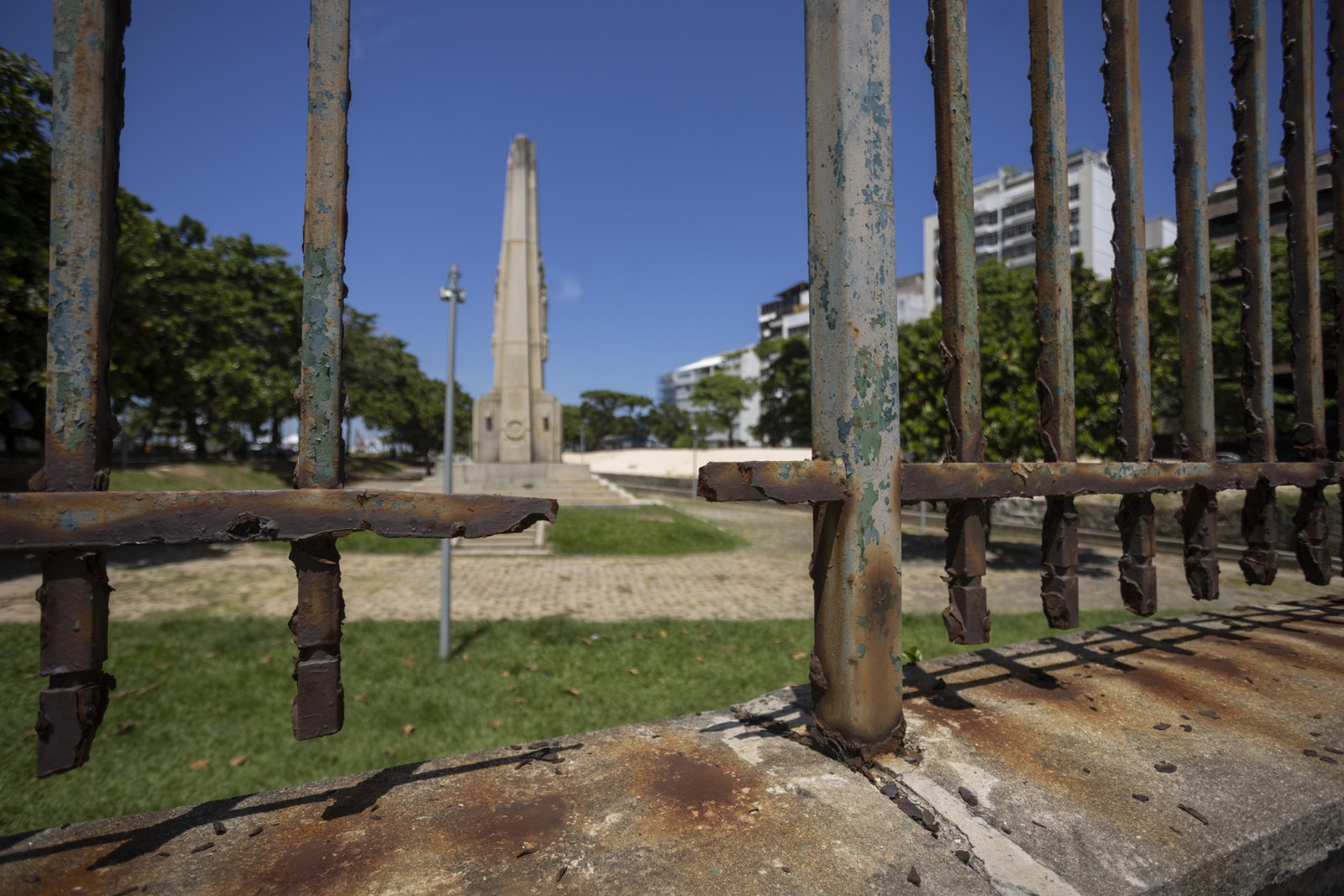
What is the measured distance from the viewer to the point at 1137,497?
2.23 m

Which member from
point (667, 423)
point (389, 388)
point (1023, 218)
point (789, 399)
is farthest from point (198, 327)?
point (667, 423)

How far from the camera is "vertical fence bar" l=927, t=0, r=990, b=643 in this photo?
186 centimetres

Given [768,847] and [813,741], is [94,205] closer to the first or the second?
[768,847]

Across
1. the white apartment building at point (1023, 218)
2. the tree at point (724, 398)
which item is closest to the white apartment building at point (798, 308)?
the white apartment building at point (1023, 218)

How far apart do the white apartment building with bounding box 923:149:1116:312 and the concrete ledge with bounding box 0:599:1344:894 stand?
56317mm

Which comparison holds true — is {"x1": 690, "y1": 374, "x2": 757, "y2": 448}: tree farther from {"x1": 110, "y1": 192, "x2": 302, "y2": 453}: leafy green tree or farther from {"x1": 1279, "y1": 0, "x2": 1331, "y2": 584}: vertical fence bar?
{"x1": 1279, "y1": 0, "x2": 1331, "y2": 584}: vertical fence bar

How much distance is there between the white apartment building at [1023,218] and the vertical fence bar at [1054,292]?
55.6m

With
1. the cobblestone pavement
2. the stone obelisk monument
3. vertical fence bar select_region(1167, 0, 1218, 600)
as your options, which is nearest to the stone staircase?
the stone obelisk monument

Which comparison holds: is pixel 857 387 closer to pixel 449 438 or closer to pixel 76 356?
pixel 76 356

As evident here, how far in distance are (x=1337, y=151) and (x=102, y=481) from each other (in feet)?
16.1

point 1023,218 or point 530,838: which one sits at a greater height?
point 1023,218

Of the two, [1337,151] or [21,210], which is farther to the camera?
[21,210]

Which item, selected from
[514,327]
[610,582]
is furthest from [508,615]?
[514,327]

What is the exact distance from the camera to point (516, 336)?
22.4m
